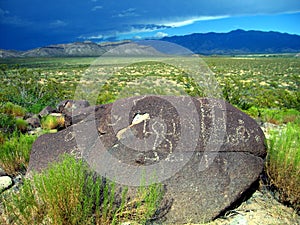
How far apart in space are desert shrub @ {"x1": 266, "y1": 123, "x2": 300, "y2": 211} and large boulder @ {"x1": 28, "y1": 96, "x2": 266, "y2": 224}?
215mm

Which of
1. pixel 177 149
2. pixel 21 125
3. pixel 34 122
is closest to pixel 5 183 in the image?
pixel 177 149

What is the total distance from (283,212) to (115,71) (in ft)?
121

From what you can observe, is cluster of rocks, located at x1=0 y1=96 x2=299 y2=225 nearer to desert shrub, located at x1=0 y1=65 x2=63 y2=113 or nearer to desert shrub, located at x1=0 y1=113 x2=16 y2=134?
desert shrub, located at x1=0 y1=113 x2=16 y2=134

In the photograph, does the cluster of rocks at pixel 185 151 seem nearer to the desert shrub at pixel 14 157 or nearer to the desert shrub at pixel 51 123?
the desert shrub at pixel 14 157

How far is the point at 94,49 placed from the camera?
491 ft

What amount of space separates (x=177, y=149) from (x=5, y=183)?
252 cm

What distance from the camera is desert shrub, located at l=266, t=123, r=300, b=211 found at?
11.8 ft

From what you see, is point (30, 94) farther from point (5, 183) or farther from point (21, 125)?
point (5, 183)

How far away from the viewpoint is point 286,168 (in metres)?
3.70

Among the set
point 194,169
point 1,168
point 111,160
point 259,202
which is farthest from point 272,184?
point 1,168

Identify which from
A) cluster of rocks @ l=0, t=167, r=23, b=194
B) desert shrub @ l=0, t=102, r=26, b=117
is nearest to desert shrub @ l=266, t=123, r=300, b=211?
cluster of rocks @ l=0, t=167, r=23, b=194

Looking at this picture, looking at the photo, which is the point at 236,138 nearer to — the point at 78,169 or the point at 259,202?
the point at 259,202

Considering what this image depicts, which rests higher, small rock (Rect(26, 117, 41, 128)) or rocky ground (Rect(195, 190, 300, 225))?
small rock (Rect(26, 117, 41, 128))

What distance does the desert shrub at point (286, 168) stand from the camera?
3604 mm
